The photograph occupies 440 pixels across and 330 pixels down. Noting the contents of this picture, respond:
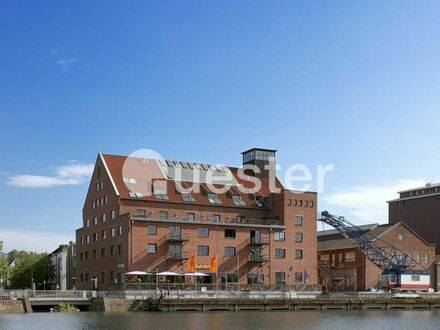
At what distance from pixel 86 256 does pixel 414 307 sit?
155 feet

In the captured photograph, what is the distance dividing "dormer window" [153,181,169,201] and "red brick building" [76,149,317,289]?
145mm

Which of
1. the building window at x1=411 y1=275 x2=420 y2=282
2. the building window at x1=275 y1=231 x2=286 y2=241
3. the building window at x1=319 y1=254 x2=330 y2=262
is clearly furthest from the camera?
the building window at x1=319 y1=254 x2=330 y2=262

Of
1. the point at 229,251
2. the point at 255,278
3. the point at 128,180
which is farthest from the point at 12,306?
the point at 255,278

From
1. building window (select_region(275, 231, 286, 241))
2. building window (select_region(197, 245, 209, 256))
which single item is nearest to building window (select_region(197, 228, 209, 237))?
building window (select_region(197, 245, 209, 256))

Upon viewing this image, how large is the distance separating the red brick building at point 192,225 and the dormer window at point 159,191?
5.7 inches

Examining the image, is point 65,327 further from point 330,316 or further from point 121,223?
point 121,223

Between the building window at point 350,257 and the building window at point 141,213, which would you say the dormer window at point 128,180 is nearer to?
A: the building window at point 141,213

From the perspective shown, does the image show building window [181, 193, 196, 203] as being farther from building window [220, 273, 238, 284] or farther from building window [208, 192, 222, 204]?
building window [220, 273, 238, 284]

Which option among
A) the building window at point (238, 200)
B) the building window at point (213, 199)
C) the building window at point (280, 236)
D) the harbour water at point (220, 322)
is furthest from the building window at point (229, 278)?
the harbour water at point (220, 322)

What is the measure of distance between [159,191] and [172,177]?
4437 mm

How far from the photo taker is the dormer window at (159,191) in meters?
92.1

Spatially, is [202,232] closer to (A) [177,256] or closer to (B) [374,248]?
(A) [177,256]

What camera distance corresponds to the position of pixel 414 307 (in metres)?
86.4

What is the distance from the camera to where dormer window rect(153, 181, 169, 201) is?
3625 inches
